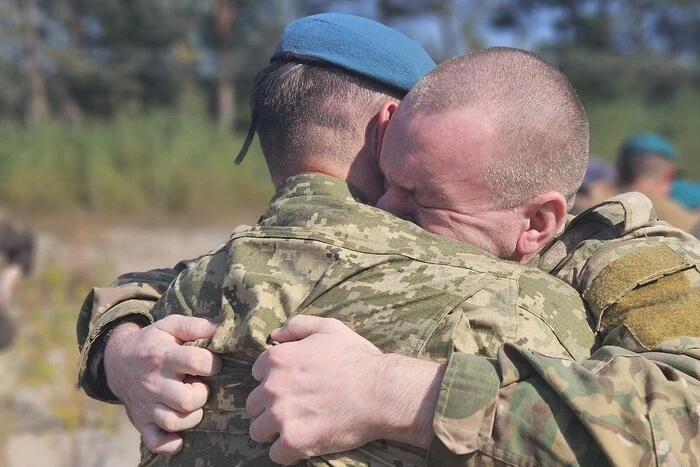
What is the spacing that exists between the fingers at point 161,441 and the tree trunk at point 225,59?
27540 mm

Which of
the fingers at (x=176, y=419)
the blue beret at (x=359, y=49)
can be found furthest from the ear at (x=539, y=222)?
the fingers at (x=176, y=419)

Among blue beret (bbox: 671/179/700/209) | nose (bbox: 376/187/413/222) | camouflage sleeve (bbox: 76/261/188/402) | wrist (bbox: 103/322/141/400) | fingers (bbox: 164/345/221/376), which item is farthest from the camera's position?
blue beret (bbox: 671/179/700/209)

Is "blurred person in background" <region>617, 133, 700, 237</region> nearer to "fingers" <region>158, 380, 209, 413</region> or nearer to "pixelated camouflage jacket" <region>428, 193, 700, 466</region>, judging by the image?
"pixelated camouflage jacket" <region>428, 193, 700, 466</region>

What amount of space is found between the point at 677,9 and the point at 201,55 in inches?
813

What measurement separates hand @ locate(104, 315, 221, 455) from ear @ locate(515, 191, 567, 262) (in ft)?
2.16

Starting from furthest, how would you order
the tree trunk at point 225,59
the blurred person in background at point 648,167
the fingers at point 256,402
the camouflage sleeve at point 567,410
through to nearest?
the tree trunk at point 225,59 < the blurred person in background at point 648,167 < the fingers at point 256,402 < the camouflage sleeve at point 567,410

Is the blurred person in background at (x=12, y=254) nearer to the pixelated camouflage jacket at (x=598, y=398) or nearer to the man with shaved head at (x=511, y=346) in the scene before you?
the man with shaved head at (x=511, y=346)

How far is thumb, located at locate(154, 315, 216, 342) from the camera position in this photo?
5.94 feet

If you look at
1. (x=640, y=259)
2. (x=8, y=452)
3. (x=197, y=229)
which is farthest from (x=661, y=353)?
(x=197, y=229)

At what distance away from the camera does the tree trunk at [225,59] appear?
29.3 m

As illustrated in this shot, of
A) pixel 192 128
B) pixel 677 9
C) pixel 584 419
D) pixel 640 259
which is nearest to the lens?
pixel 584 419

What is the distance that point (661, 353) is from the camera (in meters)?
1.60

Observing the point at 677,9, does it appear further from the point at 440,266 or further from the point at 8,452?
the point at 440,266

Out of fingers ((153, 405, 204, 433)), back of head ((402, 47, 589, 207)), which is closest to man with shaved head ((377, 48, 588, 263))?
back of head ((402, 47, 589, 207))
